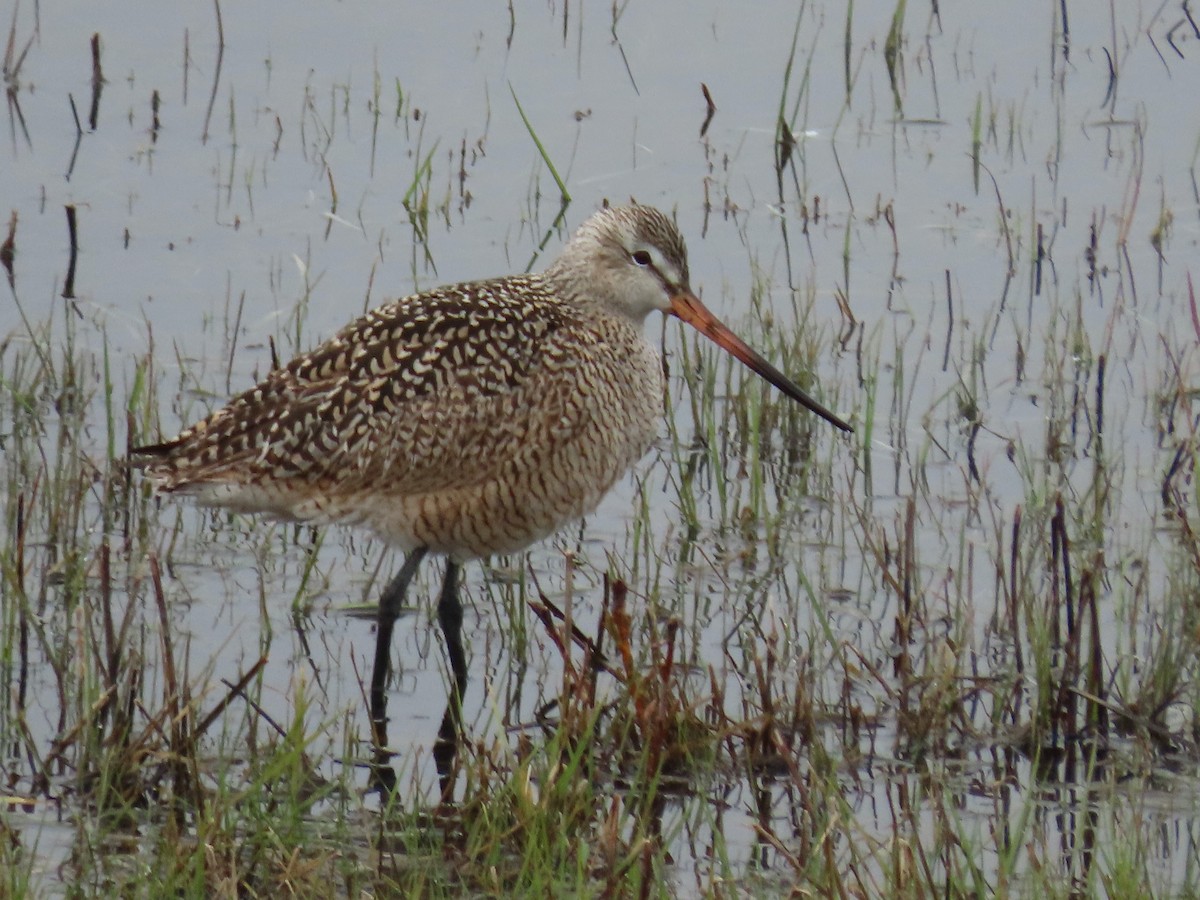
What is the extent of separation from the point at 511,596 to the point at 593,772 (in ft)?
3.70

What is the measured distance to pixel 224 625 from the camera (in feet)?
20.7

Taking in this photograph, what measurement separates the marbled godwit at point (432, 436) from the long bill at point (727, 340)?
46cm

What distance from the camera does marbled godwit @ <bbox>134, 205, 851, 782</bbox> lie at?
5.79m

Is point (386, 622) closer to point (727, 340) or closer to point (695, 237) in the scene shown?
point (727, 340)

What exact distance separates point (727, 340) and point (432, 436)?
1152 mm

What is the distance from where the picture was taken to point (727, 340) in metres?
6.59

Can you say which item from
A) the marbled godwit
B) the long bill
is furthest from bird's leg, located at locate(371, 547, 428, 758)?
the long bill

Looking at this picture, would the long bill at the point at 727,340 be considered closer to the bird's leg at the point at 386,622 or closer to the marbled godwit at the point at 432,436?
the marbled godwit at the point at 432,436

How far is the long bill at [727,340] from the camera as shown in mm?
6531

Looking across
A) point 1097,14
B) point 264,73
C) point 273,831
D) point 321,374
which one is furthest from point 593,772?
point 1097,14

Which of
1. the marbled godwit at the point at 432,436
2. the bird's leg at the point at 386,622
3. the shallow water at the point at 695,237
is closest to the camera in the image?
the marbled godwit at the point at 432,436

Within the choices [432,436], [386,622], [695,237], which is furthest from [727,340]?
[695,237]

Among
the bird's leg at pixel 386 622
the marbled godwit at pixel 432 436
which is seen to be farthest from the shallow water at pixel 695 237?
the marbled godwit at pixel 432 436

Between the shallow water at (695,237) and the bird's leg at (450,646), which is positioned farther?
the shallow water at (695,237)
